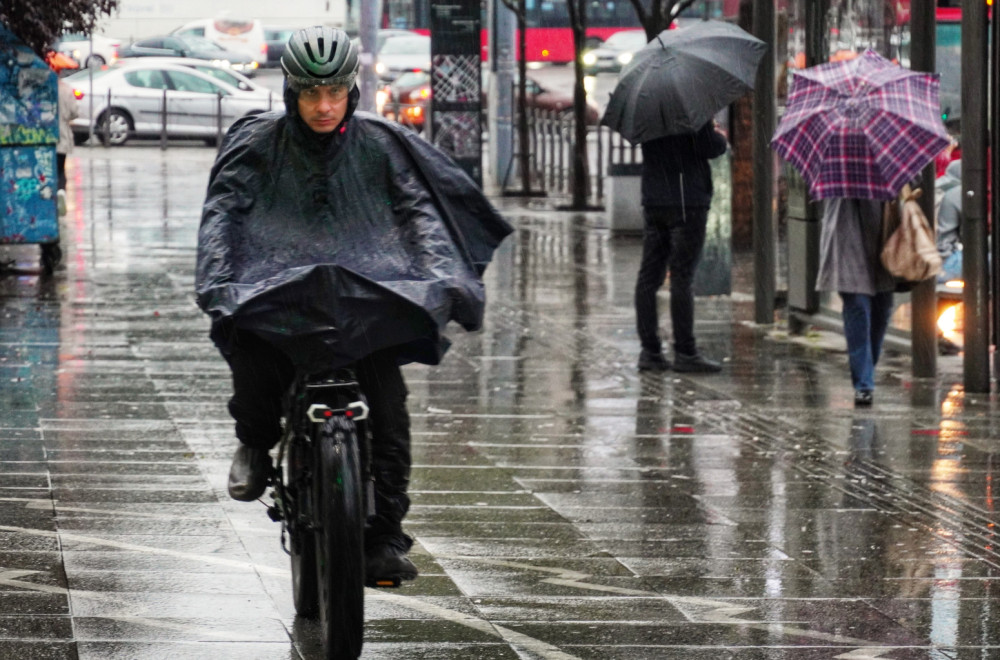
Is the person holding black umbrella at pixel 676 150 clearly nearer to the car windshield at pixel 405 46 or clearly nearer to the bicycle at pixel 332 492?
the bicycle at pixel 332 492

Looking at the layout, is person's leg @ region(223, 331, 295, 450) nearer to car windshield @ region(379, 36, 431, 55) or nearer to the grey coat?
the grey coat

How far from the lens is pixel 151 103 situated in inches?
1264

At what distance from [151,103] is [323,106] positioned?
27.8 meters

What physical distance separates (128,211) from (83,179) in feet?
14.7

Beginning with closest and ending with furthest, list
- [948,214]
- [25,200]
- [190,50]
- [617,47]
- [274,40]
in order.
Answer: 1. [948,214]
2. [25,200]
3. [617,47]
4. [190,50]
5. [274,40]

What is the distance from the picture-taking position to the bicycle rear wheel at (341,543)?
463 cm

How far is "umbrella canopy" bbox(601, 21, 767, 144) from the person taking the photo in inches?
416

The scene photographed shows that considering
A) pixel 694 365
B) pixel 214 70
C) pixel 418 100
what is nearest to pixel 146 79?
pixel 214 70

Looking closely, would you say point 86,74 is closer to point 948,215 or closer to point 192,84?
point 192,84

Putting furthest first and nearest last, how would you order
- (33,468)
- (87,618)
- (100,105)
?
(100,105)
(33,468)
(87,618)

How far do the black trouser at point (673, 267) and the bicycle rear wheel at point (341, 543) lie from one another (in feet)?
20.3

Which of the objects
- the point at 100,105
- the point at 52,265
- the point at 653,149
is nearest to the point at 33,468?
the point at 653,149

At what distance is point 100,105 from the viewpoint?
105 feet

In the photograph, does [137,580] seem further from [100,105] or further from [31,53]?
[100,105]
